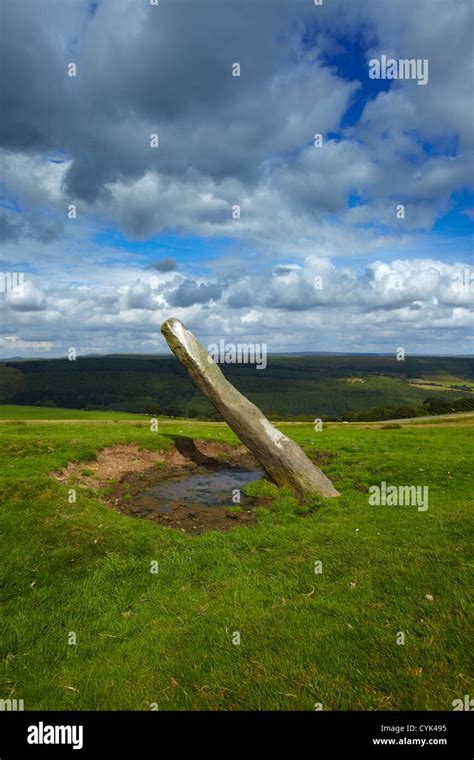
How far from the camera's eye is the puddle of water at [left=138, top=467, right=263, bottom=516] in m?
14.8

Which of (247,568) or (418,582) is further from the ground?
(418,582)

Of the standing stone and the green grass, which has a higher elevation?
the standing stone

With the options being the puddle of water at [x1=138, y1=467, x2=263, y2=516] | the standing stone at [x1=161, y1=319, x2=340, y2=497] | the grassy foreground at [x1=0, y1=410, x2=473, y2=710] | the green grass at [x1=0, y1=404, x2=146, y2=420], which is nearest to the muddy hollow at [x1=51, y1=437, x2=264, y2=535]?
the puddle of water at [x1=138, y1=467, x2=263, y2=516]

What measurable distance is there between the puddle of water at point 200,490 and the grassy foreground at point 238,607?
7.76 ft

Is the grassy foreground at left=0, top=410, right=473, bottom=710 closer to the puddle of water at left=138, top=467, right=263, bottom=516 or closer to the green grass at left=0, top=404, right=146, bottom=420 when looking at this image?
the puddle of water at left=138, top=467, right=263, bottom=516

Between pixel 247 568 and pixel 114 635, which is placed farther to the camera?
pixel 247 568

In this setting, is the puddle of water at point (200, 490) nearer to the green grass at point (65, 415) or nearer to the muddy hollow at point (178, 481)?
the muddy hollow at point (178, 481)

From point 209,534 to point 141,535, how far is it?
76.3 inches

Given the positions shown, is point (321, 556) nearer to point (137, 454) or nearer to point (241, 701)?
point (241, 701)

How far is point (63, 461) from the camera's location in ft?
57.1
